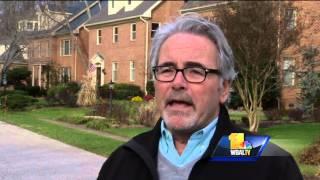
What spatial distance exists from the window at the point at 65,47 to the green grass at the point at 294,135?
32180mm

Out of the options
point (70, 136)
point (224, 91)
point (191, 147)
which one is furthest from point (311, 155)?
point (191, 147)

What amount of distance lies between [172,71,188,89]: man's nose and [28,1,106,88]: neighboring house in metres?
44.0

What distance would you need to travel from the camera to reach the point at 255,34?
17438 mm

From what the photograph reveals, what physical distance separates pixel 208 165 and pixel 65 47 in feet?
164

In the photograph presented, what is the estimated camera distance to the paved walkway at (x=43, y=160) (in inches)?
409

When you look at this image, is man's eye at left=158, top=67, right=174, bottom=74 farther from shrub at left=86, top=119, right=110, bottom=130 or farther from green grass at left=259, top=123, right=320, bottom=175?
shrub at left=86, top=119, right=110, bottom=130

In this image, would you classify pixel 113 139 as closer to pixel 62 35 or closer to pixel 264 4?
pixel 264 4

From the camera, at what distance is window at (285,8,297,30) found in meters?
18.1

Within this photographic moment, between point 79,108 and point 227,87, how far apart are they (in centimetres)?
2920

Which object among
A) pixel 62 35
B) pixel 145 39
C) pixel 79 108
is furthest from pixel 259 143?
pixel 62 35

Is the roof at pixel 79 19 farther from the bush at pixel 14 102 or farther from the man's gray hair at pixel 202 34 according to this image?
the man's gray hair at pixel 202 34

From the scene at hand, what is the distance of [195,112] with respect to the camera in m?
2.29

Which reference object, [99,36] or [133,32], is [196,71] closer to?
[133,32]

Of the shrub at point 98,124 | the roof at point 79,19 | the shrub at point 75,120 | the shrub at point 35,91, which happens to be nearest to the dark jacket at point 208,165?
the shrub at point 98,124
